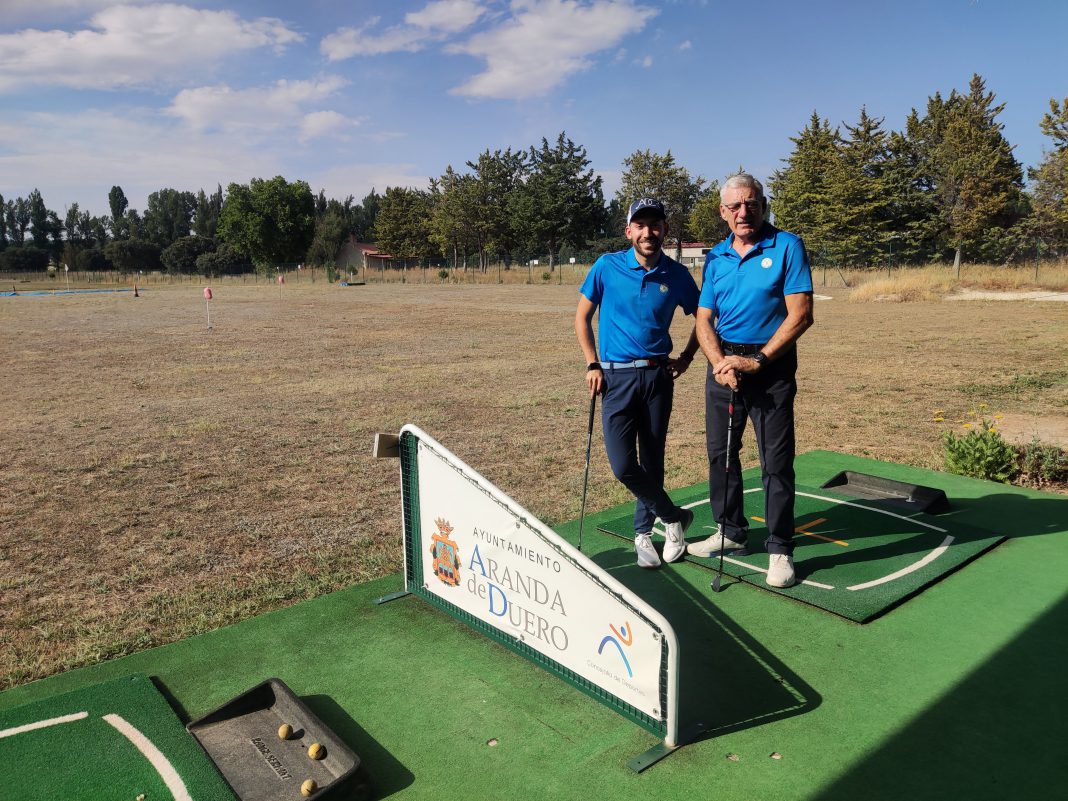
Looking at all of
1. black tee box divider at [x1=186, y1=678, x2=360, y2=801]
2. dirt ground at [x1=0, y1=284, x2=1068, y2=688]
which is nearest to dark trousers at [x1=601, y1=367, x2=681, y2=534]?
dirt ground at [x1=0, y1=284, x2=1068, y2=688]

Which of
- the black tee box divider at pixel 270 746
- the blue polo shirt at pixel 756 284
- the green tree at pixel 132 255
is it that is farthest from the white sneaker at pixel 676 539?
the green tree at pixel 132 255

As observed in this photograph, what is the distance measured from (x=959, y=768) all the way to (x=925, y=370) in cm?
1321

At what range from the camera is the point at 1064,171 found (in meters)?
39.9

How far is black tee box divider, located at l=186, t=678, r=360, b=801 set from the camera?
2.88m

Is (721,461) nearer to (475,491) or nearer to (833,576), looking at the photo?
(833,576)

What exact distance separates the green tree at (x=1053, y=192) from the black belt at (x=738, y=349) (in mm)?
44348

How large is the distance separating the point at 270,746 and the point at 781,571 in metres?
2.95

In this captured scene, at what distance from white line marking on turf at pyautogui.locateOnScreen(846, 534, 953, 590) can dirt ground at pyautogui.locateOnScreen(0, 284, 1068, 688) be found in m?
2.54

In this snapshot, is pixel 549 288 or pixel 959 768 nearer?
pixel 959 768

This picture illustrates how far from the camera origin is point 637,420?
4574 millimetres

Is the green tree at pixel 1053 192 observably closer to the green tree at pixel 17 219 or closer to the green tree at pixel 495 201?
the green tree at pixel 495 201

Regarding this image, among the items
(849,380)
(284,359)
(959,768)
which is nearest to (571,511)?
(959,768)

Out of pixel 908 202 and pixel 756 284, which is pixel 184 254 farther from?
pixel 756 284

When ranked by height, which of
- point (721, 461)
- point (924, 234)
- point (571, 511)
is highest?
point (924, 234)
